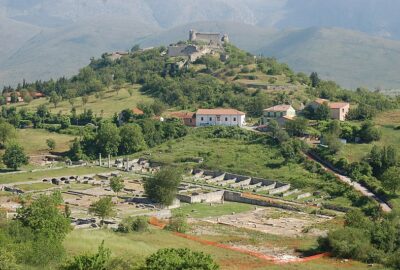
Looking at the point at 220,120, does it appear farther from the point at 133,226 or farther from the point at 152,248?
the point at 152,248

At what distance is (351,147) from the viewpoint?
258ft

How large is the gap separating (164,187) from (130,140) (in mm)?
26797

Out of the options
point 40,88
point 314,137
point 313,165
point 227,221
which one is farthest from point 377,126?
point 40,88

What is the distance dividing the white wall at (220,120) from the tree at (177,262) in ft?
204

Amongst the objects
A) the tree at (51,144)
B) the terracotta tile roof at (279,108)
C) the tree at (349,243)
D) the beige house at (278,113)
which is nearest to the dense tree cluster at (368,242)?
the tree at (349,243)

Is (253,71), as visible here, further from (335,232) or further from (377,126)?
(335,232)

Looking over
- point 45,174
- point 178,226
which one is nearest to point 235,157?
point 45,174

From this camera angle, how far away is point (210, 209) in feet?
207

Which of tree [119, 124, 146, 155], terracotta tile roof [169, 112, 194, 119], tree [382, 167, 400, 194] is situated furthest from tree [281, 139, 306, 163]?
terracotta tile roof [169, 112, 194, 119]

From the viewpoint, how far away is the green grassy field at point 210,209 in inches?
2388

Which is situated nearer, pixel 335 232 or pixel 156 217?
pixel 335 232

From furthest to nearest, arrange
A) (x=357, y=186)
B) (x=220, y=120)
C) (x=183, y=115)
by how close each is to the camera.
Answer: (x=183, y=115) < (x=220, y=120) < (x=357, y=186)

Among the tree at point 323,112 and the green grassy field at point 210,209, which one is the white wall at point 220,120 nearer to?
the tree at point 323,112

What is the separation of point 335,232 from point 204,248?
865 centimetres
